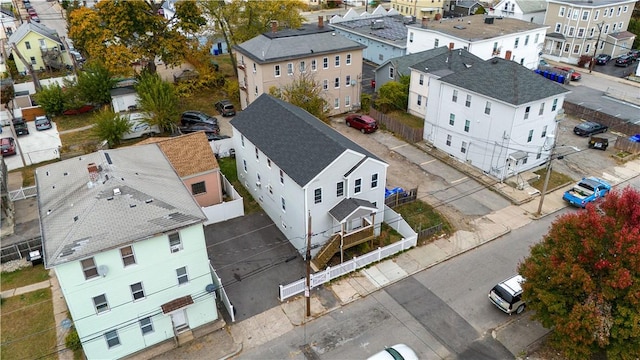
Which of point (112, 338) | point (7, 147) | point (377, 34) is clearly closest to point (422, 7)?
point (377, 34)

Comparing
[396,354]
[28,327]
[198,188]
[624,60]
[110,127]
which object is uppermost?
[110,127]

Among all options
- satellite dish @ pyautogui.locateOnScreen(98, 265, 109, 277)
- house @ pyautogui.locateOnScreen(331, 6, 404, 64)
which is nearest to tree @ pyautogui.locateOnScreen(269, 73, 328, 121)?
house @ pyautogui.locateOnScreen(331, 6, 404, 64)

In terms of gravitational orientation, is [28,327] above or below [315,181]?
below

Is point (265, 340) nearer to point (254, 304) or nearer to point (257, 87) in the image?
point (254, 304)

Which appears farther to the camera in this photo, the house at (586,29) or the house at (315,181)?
the house at (586,29)

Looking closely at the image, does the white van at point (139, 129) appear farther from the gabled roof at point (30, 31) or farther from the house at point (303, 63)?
the gabled roof at point (30, 31)

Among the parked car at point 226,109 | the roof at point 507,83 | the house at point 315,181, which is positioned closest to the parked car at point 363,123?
the roof at point 507,83

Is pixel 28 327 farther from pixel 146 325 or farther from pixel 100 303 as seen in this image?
pixel 146 325

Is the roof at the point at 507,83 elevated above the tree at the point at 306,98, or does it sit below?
above
